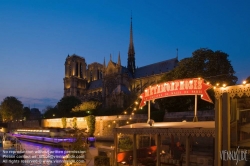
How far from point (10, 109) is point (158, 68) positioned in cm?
5285

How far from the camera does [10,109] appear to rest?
83875mm

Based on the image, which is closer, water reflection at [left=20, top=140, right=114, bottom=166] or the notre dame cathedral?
water reflection at [left=20, top=140, right=114, bottom=166]

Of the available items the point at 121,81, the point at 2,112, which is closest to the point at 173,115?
the point at 121,81

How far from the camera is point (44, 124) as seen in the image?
69.2m

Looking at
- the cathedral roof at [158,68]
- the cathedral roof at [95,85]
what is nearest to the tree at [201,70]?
the cathedral roof at [158,68]

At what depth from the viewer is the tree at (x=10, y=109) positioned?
83.8m

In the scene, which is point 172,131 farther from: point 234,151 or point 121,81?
point 121,81

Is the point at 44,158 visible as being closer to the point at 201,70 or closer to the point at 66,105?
the point at 201,70

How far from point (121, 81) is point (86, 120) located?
4023 centimetres

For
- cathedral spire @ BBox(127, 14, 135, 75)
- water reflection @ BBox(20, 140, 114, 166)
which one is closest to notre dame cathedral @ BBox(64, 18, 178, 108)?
cathedral spire @ BBox(127, 14, 135, 75)

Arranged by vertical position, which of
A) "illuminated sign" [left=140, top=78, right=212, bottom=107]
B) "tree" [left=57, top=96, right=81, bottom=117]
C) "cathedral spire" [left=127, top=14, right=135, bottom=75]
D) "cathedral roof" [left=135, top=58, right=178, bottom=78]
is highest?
"cathedral spire" [left=127, top=14, right=135, bottom=75]

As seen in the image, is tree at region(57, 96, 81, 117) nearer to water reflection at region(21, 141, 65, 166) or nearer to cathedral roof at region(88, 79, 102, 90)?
cathedral roof at region(88, 79, 102, 90)

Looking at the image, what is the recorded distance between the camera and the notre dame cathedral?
6706 cm

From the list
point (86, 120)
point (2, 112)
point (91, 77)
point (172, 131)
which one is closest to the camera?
point (172, 131)
